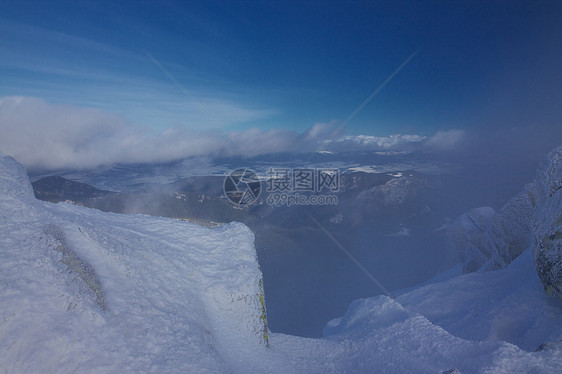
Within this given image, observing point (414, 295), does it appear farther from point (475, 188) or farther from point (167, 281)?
point (475, 188)

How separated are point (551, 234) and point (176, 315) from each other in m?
15.4

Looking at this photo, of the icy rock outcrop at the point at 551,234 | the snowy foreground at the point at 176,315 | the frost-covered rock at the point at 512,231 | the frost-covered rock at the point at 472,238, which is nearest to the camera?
the snowy foreground at the point at 176,315

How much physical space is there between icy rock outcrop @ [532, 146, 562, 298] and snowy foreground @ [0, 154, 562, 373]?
1.28 m

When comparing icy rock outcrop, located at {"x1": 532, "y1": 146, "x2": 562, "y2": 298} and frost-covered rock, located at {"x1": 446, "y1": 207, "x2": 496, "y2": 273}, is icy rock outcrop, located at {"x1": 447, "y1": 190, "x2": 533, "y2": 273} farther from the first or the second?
icy rock outcrop, located at {"x1": 532, "y1": 146, "x2": 562, "y2": 298}

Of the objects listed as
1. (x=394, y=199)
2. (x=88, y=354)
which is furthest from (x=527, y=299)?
(x=394, y=199)

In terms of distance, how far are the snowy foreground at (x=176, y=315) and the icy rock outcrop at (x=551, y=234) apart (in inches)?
50.3

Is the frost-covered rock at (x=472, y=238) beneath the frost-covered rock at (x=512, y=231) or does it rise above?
beneath

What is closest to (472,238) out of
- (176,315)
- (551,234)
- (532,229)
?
(532,229)

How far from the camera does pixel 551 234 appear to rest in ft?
33.6

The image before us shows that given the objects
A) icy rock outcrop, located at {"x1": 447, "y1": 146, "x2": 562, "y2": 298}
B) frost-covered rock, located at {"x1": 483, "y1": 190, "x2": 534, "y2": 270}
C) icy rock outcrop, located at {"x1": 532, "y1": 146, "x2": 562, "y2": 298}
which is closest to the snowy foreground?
icy rock outcrop, located at {"x1": 532, "y1": 146, "x2": 562, "y2": 298}

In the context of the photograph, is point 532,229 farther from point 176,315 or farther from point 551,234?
point 176,315

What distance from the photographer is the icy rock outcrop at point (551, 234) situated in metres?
10.1

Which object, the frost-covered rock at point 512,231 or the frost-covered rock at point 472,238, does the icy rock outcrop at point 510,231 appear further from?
the frost-covered rock at point 472,238

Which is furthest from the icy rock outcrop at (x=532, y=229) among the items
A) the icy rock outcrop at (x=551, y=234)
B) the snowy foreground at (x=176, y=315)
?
the snowy foreground at (x=176, y=315)
